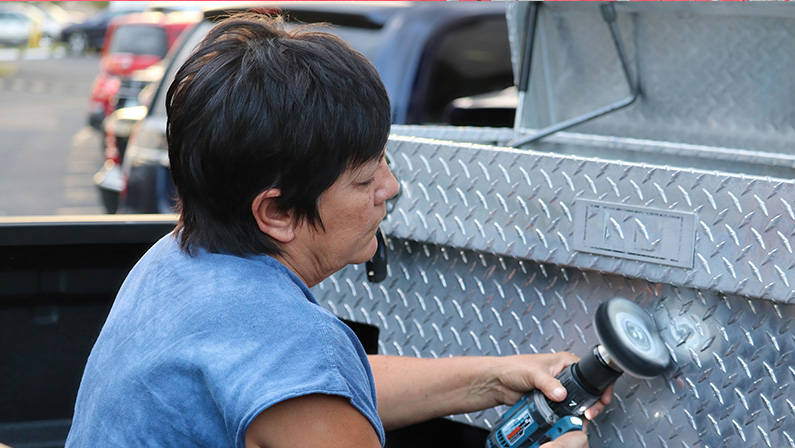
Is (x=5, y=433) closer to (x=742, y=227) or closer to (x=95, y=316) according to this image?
(x=95, y=316)

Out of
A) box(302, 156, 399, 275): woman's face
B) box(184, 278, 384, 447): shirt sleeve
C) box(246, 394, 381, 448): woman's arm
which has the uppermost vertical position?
box(302, 156, 399, 275): woman's face

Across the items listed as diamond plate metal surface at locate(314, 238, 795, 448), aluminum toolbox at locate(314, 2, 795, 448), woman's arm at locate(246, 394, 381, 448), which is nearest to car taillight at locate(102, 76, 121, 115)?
aluminum toolbox at locate(314, 2, 795, 448)

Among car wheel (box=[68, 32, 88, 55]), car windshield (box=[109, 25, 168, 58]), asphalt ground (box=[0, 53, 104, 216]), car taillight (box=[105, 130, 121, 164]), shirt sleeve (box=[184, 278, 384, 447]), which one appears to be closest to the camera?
shirt sleeve (box=[184, 278, 384, 447])

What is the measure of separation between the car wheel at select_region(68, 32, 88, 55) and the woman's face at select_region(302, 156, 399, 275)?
2484cm

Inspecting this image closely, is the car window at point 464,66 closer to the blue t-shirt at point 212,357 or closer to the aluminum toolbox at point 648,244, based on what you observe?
the aluminum toolbox at point 648,244

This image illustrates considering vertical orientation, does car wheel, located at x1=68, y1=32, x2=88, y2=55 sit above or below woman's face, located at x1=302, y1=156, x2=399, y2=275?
below

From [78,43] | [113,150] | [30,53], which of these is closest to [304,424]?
[113,150]

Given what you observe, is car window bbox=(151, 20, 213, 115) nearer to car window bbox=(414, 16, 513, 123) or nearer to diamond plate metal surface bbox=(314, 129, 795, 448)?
car window bbox=(414, 16, 513, 123)

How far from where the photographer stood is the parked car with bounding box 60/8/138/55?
2405 cm

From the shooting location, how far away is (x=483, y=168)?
174 cm

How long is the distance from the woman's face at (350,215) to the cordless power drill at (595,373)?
43 cm

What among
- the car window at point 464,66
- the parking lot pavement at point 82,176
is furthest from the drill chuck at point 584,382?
the parking lot pavement at point 82,176

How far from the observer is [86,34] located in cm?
2416

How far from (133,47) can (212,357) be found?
9452 millimetres
